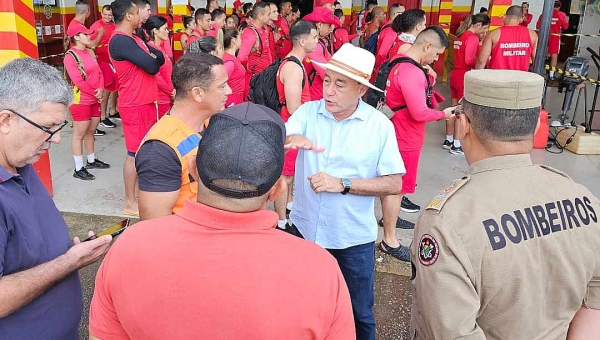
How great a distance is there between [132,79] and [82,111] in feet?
3.00

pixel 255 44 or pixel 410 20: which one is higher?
pixel 410 20

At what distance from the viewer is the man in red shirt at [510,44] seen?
20.7 ft

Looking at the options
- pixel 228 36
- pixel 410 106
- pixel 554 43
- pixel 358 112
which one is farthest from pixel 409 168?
pixel 554 43

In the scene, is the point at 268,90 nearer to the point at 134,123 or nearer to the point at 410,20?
the point at 134,123

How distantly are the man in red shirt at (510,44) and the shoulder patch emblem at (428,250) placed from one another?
5.66m

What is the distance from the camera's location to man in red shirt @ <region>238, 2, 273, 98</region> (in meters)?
6.27

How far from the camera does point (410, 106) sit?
12.3 ft

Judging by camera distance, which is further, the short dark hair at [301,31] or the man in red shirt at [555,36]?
the man in red shirt at [555,36]

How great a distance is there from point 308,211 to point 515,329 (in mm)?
1348

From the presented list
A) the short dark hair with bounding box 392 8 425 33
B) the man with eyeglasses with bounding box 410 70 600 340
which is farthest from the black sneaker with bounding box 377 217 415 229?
the man with eyeglasses with bounding box 410 70 600 340

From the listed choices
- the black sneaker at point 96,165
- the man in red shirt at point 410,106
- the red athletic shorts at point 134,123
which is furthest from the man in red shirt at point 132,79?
the man in red shirt at point 410,106

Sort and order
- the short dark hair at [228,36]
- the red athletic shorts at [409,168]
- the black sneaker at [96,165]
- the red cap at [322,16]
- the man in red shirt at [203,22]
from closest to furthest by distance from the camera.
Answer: the red athletic shorts at [409,168]
the short dark hair at [228,36]
the black sneaker at [96,165]
the red cap at [322,16]
the man in red shirt at [203,22]

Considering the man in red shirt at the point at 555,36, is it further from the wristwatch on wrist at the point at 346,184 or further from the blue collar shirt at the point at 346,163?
the wristwatch on wrist at the point at 346,184

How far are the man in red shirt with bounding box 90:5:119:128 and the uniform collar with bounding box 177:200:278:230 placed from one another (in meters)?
6.29
